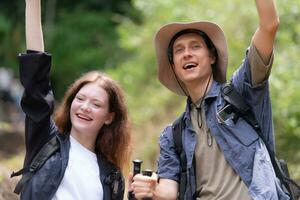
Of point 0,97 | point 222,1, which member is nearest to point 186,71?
point 222,1

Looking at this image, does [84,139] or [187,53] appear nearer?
[187,53]

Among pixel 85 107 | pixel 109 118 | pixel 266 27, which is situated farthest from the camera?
pixel 109 118

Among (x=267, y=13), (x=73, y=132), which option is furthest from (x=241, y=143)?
(x=73, y=132)

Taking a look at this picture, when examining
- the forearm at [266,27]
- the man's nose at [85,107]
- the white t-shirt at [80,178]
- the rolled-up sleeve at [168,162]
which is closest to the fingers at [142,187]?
the rolled-up sleeve at [168,162]

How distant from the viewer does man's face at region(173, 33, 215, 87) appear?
3.86 meters

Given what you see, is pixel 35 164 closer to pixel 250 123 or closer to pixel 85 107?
pixel 85 107

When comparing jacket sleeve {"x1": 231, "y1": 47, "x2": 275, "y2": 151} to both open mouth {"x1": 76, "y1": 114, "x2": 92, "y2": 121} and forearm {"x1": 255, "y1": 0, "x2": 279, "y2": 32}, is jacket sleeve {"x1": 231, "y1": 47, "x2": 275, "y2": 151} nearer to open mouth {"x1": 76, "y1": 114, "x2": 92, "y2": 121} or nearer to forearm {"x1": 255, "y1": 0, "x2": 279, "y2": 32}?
forearm {"x1": 255, "y1": 0, "x2": 279, "y2": 32}

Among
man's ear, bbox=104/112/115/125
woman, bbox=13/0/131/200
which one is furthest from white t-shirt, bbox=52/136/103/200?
man's ear, bbox=104/112/115/125

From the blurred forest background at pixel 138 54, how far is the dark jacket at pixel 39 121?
3.13ft

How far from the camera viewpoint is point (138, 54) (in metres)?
14.8

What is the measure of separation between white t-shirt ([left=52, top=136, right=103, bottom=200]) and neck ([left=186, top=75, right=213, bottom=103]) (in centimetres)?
73

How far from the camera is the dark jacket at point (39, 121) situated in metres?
3.84

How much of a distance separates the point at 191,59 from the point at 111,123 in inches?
30.8

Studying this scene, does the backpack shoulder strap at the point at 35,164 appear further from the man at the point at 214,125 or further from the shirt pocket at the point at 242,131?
the shirt pocket at the point at 242,131
